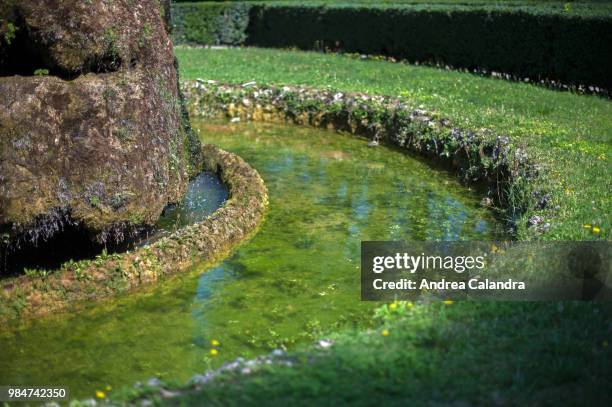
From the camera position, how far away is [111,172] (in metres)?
6.54

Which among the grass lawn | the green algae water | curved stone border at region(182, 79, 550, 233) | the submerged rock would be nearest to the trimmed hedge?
curved stone border at region(182, 79, 550, 233)

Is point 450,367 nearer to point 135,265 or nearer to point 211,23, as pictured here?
point 135,265

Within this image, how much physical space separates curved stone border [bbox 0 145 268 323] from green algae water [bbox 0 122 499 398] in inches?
4.7

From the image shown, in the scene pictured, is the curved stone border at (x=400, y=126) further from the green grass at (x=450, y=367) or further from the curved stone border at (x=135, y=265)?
the curved stone border at (x=135, y=265)

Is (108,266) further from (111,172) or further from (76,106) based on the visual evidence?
(76,106)

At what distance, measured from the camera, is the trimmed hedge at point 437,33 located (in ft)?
51.1

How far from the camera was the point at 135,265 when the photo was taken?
6.68 meters

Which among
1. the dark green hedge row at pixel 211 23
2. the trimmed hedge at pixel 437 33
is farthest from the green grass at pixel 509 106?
the dark green hedge row at pixel 211 23

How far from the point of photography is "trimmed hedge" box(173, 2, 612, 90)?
51.1ft

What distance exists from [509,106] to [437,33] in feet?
22.7

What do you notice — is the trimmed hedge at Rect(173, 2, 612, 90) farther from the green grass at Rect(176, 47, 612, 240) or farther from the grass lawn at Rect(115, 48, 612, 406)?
the grass lawn at Rect(115, 48, 612, 406)

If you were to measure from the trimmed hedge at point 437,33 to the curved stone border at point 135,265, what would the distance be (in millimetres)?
9637

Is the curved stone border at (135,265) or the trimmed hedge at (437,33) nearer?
the curved stone border at (135,265)

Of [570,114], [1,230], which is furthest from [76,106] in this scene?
[570,114]
